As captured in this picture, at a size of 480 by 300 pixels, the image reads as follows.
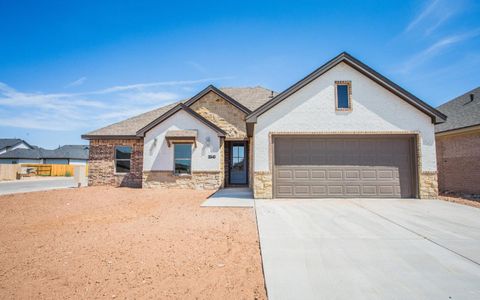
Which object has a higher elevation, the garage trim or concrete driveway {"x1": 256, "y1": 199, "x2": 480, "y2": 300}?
the garage trim

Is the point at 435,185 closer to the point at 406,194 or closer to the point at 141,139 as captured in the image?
the point at 406,194

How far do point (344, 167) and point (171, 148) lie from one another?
9.65 m

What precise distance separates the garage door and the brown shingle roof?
7.00m

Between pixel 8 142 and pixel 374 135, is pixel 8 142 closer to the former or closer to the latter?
pixel 8 142

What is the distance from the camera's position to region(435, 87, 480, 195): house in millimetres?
11484

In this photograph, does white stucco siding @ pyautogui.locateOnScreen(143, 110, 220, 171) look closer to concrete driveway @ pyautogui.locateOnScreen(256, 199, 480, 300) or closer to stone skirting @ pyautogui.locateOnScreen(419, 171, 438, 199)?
concrete driveway @ pyautogui.locateOnScreen(256, 199, 480, 300)

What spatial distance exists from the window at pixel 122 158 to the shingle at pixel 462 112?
19.4 meters

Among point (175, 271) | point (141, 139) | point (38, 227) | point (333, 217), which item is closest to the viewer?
point (175, 271)

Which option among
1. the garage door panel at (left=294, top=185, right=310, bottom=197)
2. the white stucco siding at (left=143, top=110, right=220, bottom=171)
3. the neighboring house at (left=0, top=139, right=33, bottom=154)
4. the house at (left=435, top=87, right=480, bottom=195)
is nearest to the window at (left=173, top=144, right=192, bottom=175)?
the white stucco siding at (left=143, top=110, right=220, bottom=171)

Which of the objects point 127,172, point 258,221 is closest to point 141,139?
point 127,172

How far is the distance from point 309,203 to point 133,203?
7.37 meters

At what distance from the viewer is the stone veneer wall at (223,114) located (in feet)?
48.2

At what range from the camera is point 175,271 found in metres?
3.65

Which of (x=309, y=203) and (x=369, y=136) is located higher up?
(x=369, y=136)
